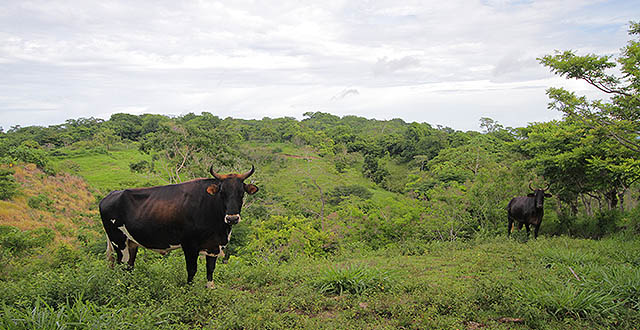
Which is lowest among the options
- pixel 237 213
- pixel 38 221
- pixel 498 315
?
pixel 38 221

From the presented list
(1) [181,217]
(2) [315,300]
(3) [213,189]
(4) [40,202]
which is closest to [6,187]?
(4) [40,202]

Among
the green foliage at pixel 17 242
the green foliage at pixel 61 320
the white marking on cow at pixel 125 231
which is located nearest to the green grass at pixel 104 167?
the green foliage at pixel 17 242

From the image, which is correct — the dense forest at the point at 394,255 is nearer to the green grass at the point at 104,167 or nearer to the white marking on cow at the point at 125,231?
the white marking on cow at the point at 125,231

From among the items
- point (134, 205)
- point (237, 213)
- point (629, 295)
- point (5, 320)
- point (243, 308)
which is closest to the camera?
point (5, 320)

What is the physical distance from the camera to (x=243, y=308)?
4844 millimetres

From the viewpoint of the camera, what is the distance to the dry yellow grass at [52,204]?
24266 mm

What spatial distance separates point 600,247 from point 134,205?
10.7m

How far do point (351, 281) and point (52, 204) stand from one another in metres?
32.1

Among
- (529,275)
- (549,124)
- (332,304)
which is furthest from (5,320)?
(549,124)

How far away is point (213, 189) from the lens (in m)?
5.73

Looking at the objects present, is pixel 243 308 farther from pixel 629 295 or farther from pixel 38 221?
pixel 38 221

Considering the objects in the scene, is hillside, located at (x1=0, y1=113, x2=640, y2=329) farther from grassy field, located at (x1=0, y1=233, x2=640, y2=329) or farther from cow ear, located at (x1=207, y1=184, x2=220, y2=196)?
cow ear, located at (x1=207, y1=184, x2=220, y2=196)

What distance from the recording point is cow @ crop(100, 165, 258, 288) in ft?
19.1

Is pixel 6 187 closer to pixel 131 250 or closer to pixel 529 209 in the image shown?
pixel 131 250
